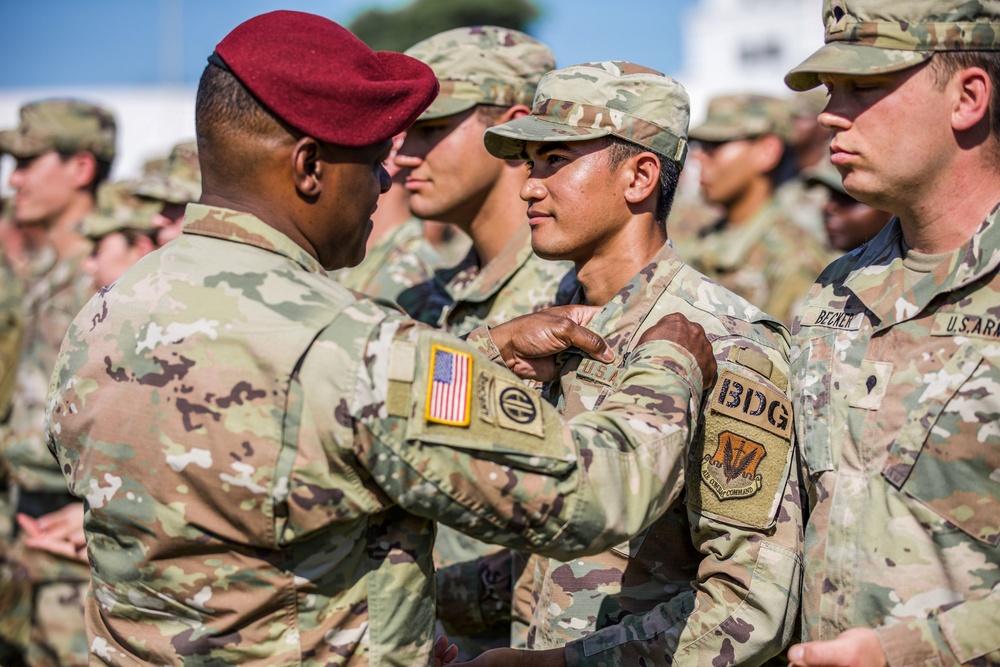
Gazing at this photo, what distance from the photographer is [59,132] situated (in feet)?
26.4

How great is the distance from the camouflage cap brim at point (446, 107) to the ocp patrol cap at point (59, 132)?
434 cm

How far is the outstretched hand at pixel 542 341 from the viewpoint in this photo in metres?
3.18

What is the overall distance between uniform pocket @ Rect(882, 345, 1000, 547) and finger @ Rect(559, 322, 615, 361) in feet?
2.84

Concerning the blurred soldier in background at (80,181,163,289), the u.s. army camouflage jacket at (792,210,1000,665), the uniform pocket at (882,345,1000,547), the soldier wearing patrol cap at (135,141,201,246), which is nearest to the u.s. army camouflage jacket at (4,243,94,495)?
the blurred soldier in background at (80,181,163,289)

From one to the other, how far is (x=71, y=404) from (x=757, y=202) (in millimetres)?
7143

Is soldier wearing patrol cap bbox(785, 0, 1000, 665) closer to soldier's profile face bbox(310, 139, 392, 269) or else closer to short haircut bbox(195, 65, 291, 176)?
soldier's profile face bbox(310, 139, 392, 269)

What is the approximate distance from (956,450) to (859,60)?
41.0 inches

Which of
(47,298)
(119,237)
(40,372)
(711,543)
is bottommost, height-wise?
(40,372)

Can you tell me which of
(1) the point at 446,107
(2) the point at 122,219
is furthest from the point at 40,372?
(1) the point at 446,107

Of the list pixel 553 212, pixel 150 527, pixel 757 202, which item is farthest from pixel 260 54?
pixel 757 202

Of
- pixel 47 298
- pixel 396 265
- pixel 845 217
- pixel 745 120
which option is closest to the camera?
pixel 396 265

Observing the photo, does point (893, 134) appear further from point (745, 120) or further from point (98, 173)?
point (98, 173)

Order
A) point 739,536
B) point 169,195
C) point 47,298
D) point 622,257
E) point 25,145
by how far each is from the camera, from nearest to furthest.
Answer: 1. point 739,536
2. point 622,257
3. point 169,195
4. point 47,298
5. point 25,145

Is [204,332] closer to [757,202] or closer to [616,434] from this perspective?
[616,434]
